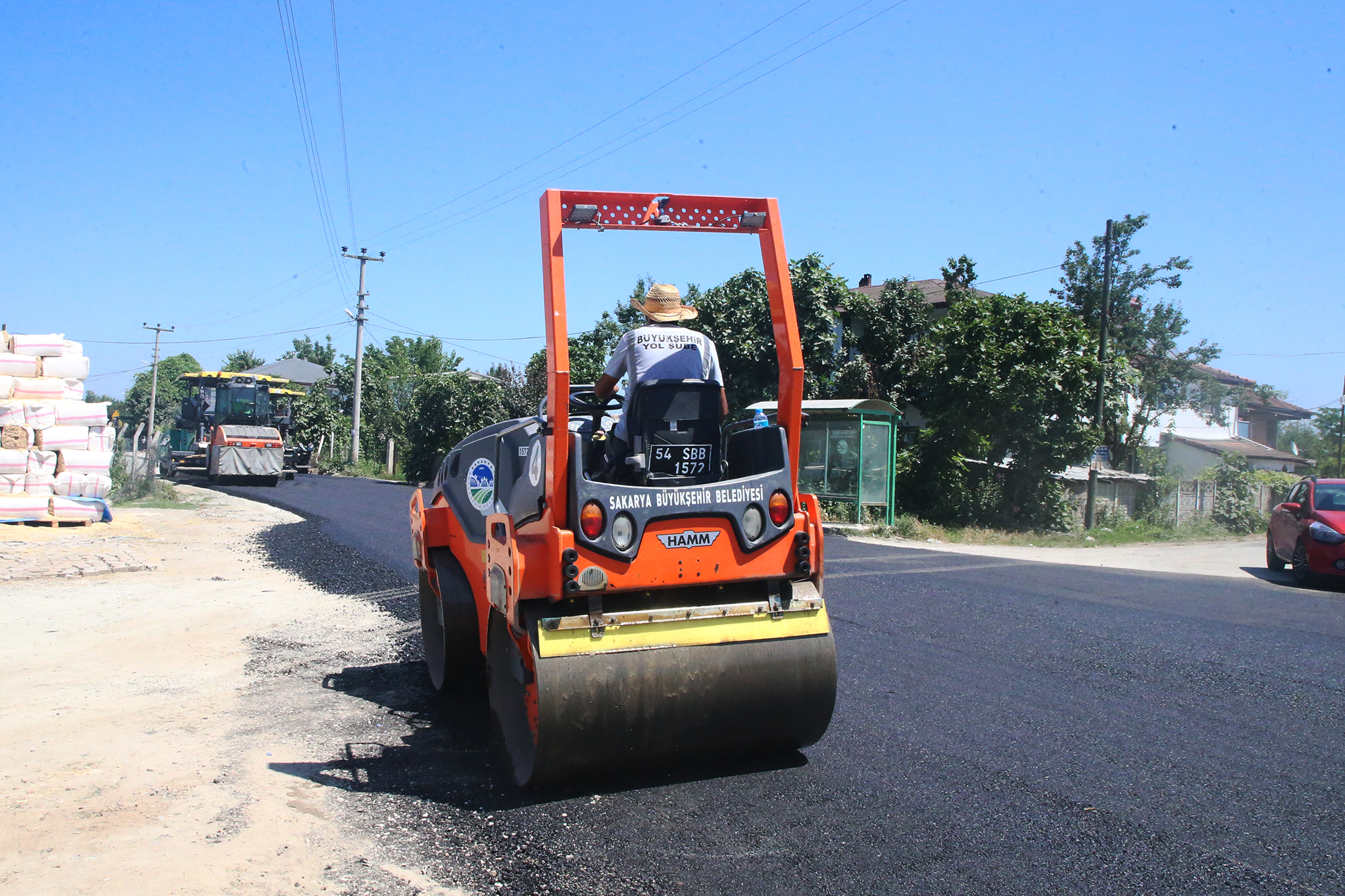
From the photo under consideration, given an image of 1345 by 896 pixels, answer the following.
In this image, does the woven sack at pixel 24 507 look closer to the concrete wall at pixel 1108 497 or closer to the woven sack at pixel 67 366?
the woven sack at pixel 67 366

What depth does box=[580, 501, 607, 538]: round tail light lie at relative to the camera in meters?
4.21

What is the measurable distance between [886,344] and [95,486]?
17990 millimetres

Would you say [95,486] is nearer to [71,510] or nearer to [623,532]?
[71,510]

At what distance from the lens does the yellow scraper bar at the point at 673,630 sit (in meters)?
4.08

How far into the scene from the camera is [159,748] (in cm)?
493

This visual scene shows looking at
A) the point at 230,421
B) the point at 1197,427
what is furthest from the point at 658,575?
the point at 1197,427

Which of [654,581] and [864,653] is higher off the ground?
[654,581]

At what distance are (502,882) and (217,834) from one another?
49.2 inches

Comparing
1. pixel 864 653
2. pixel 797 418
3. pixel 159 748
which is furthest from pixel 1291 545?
pixel 159 748

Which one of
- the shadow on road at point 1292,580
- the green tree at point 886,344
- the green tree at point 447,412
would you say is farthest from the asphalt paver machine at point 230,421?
the shadow on road at point 1292,580

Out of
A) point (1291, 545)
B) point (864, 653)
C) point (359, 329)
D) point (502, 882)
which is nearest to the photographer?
point (502, 882)

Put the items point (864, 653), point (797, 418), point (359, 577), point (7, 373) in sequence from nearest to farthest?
1. point (797, 418)
2. point (864, 653)
3. point (359, 577)
4. point (7, 373)

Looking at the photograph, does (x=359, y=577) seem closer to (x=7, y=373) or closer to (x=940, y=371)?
(x=7, y=373)

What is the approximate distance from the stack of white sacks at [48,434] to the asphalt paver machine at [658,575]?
40.3 feet
